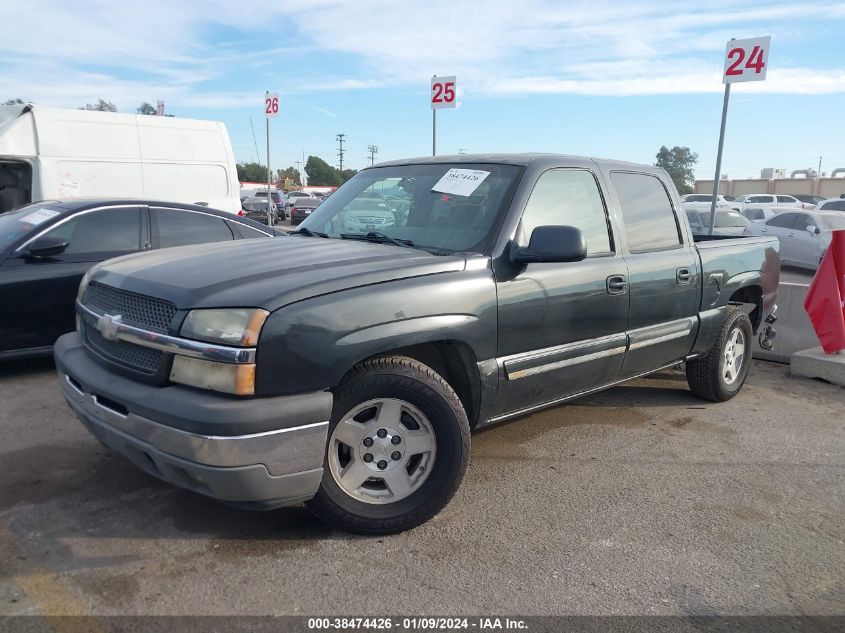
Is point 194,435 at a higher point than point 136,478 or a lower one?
higher

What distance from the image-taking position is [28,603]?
256 cm

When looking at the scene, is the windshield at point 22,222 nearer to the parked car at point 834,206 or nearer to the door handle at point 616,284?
the door handle at point 616,284

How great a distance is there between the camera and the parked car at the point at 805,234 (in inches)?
590

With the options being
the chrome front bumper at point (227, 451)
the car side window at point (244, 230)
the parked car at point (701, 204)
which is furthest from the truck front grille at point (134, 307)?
the parked car at point (701, 204)

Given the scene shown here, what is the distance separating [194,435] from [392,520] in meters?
1.04

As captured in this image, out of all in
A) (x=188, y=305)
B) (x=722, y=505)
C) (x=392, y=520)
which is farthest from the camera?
(x=722, y=505)

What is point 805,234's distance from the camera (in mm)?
15336

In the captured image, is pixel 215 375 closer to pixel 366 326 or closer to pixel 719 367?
pixel 366 326

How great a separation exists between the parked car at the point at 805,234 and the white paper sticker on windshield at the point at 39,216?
45.2ft

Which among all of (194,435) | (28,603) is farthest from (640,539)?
(28,603)

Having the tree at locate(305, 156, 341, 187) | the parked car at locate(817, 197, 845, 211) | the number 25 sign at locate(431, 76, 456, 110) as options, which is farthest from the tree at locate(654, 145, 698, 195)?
the number 25 sign at locate(431, 76, 456, 110)

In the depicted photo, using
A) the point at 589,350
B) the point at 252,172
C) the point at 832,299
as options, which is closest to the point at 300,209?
the point at 832,299

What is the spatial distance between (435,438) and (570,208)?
1.65 meters

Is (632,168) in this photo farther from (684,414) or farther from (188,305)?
(188,305)
